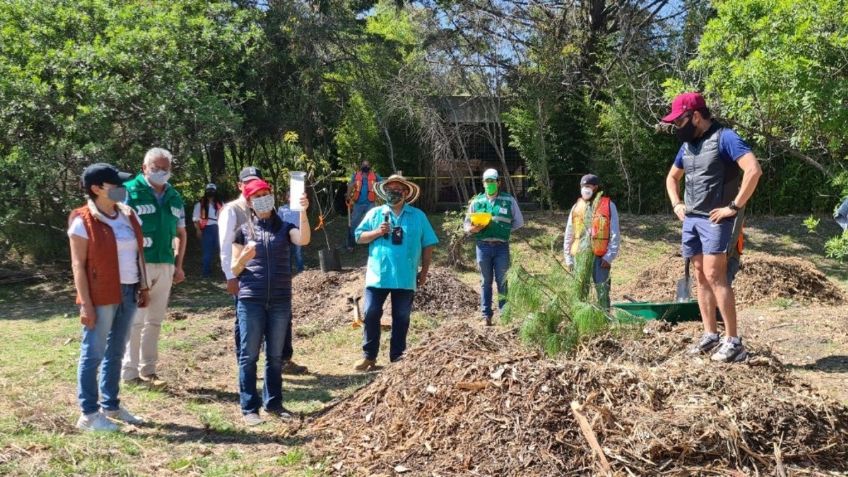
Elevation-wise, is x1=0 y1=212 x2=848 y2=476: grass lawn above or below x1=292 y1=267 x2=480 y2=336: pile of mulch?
below

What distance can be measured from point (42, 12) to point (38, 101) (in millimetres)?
1908

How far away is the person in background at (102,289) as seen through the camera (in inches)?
201

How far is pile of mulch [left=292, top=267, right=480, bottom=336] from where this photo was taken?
9.84 metres

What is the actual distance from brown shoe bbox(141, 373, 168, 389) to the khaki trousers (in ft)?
0.10

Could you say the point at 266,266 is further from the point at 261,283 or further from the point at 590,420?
the point at 590,420

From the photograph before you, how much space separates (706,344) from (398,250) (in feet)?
8.66

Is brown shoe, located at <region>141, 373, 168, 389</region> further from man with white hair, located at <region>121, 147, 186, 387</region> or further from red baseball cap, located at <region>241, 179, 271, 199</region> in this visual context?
red baseball cap, located at <region>241, 179, 271, 199</region>

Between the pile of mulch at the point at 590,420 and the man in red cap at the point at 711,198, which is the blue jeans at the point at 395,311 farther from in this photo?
the man in red cap at the point at 711,198

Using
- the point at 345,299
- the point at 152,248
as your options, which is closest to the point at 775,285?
the point at 345,299

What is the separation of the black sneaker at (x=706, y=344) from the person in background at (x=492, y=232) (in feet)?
10.2

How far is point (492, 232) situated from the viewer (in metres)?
8.38

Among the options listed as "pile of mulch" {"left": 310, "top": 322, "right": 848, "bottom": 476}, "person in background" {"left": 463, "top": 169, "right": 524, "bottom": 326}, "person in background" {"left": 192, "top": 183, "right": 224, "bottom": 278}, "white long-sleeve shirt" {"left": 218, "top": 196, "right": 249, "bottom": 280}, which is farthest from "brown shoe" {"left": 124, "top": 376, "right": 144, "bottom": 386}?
"person in background" {"left": 192, "top": 183, "right": 224, "bottom": 278}

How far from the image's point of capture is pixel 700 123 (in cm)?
563

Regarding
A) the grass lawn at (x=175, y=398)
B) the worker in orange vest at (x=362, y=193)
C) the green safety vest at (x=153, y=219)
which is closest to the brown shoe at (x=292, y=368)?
the grass lawn at (x=175, y=398)
